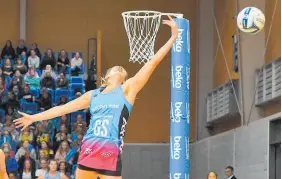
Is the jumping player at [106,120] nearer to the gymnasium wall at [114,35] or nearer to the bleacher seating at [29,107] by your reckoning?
the bleacher seating at [29,107]

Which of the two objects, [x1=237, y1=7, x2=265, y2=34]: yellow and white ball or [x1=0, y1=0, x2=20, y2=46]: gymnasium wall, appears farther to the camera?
[x1=0, y1=0, x2=20, y2=46]: gymnasium wall

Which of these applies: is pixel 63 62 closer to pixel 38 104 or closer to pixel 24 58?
pixel 24 58

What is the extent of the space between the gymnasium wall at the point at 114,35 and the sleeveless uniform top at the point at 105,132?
784 inches

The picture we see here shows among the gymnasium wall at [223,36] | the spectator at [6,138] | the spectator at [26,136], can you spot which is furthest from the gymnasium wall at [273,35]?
the spectator at [6,138]

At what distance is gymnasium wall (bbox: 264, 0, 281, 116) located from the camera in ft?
54.4

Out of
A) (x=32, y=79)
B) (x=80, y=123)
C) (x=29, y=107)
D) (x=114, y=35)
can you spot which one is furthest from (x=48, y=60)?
(x=80, y=123)

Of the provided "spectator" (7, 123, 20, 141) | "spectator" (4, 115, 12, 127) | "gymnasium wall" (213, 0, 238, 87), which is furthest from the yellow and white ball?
"spectator" (4, 115, 12, 127)

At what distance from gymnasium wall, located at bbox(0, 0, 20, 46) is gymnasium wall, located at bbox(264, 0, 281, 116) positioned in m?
11.0

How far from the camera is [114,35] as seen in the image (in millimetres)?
25875

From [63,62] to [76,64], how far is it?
45cm

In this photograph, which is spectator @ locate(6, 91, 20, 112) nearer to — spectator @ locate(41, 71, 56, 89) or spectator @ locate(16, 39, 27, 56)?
spectator @ locate(41, 71, 56, 89)

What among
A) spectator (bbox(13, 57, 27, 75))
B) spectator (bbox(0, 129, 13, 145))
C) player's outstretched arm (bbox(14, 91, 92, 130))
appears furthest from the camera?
spectator (bbox(13, 57, 27, 75))

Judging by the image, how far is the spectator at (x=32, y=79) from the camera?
23203mm

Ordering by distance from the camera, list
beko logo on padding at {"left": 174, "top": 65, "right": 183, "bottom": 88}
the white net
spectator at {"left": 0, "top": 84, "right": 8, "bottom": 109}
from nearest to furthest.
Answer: the white net < beko logo on padding at {"left": 174, "top": 65, "right": 183, "bottom": 88} < spectator at {"left": 0, "top": 84, "right": 8, "bottom": 109}
